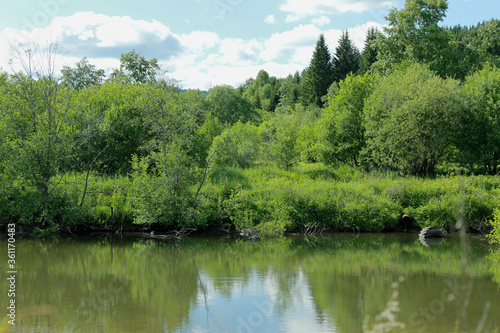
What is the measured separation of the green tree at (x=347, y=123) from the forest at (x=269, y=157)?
0.09 meters

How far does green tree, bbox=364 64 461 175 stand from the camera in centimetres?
2364

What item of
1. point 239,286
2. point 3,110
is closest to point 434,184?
point 239,286

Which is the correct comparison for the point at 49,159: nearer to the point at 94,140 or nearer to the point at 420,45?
the point at 94,140

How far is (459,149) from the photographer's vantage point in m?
24.9

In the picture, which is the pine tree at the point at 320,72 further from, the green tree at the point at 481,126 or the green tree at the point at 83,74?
the green tree at the point at 481,126

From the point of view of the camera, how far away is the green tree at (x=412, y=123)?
2364 centimetres

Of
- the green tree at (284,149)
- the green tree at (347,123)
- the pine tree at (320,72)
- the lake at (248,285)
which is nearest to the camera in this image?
the lake at (248,285)

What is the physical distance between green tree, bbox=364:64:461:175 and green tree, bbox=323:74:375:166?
0.94m

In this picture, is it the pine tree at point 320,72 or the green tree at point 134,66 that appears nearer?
the green tree at point 134,66

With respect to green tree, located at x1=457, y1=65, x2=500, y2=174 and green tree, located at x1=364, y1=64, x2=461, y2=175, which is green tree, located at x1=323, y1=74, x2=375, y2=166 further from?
green tree, located at x1=457, y1=65, x2=500, y2=174

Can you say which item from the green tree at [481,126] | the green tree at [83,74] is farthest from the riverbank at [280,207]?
the green tree at [83,74]

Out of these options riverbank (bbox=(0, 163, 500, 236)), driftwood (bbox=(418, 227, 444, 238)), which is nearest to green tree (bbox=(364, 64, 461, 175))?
riverbank (bbox=(0, 163, 500, 236))

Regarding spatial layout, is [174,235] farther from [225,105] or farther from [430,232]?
[225,105]

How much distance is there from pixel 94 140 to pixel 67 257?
9.85 m
